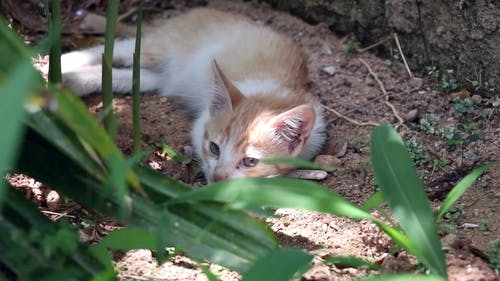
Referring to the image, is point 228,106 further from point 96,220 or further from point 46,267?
point 46,267

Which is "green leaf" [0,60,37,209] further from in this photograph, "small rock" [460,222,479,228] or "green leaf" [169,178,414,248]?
"small rock" [460,222,479,228]

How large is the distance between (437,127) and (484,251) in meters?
0.99

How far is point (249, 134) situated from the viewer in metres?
3.06

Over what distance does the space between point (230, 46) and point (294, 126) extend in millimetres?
969

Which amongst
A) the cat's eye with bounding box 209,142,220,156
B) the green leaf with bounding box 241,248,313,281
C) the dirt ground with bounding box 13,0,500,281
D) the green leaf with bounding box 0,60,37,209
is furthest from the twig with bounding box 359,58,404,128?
the green leaf with bounding box 0,60,37,209

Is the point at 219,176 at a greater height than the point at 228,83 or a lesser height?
lesser

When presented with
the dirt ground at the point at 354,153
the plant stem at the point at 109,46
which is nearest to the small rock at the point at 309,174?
the dirt ground at the point at 354,153

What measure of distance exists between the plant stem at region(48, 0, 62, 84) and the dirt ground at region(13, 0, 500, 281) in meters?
0.65

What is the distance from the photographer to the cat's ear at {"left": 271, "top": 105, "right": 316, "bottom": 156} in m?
2.95

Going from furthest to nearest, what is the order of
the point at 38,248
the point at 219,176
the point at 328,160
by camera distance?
the point at 328,160, the point at 219,176, the point at 38,248

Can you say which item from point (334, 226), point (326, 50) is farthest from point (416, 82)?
point (334, 226)

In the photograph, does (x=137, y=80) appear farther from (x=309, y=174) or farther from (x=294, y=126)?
(x=309, y=174)

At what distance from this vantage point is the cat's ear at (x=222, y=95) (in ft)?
10.3

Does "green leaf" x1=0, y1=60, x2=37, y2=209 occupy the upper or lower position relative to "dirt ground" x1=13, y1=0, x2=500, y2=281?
upper
